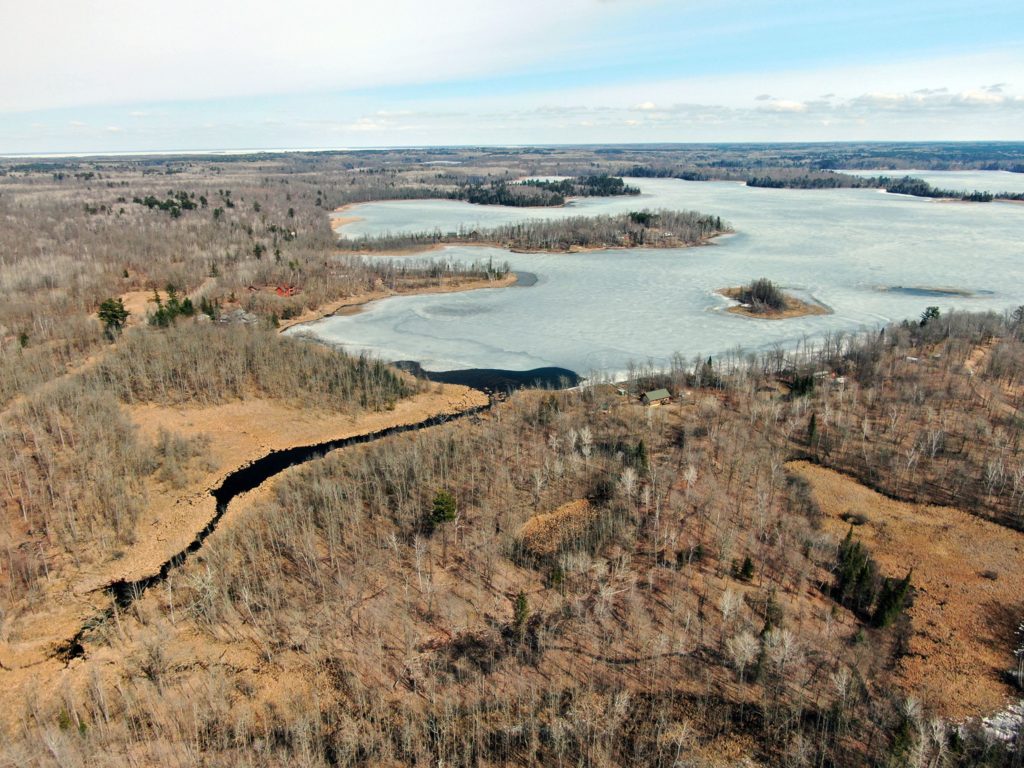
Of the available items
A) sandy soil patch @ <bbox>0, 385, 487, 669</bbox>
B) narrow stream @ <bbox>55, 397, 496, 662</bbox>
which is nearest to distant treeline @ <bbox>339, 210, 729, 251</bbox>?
sandy soil patch @ <bbox>0, 385, 487, 669</bbox>

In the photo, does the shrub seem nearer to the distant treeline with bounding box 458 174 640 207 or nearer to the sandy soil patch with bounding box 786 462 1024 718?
the sandy soil patch with bounding box 786 462 1024 718

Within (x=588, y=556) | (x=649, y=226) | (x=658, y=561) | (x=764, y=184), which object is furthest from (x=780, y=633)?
(x=764, y=184)

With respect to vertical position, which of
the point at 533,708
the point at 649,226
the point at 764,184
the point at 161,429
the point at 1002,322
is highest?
the point at 764,184

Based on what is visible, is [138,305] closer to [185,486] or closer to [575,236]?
[185,486]

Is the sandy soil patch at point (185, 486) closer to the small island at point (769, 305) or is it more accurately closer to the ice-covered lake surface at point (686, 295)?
the ice-covered lake surface at point (686, 295)

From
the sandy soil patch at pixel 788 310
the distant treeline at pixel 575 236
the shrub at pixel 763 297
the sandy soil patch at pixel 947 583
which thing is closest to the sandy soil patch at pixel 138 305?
the distant treeline at pixel 575 236

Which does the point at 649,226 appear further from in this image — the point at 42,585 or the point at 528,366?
the point at 42,585

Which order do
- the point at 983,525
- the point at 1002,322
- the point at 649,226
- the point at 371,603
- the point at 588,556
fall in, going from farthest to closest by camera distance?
the point at 649,226 → the point at 1002,322 → the point at 983,525 → the point at 588,556 → the point at 371,603
